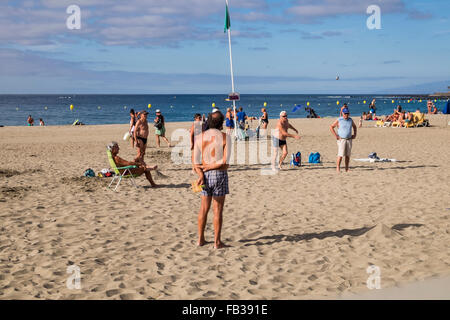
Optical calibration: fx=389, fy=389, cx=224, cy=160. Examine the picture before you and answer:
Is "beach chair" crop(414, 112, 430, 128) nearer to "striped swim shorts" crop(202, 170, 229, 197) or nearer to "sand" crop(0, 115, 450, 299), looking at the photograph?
"sand" crop(0, 115, 450, 299)

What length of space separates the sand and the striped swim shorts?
83 cm

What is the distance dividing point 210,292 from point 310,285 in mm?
1065

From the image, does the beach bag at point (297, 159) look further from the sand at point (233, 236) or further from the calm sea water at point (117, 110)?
the calm sea water at point (117, 110)

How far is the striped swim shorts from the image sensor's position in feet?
15.8

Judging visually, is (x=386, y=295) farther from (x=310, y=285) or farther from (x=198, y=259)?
(x=198, y=259)

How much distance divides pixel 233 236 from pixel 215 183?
1.26 meters

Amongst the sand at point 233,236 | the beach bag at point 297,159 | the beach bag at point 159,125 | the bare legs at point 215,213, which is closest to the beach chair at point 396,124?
the sand at point 233,236

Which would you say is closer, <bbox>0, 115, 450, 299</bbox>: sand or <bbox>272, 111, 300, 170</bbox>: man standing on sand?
<bbox>0, 115, 450, 299</bbox>: sand

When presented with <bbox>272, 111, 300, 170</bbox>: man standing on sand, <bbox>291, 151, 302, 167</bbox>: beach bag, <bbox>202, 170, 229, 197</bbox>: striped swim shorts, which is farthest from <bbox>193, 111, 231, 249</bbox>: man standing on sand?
<bbox>291, 151, 302, 167</bbox>: beach bag

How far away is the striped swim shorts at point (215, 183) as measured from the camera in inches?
189

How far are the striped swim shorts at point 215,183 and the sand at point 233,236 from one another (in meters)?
0.83
